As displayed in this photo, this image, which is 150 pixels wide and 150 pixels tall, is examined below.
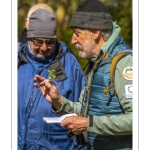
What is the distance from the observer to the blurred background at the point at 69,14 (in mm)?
4707

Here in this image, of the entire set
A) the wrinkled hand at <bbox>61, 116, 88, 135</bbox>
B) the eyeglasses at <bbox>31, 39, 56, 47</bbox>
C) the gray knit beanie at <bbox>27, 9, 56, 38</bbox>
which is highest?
the gray knit beanie at <bbox>27, 9, 56, 38</bbox>

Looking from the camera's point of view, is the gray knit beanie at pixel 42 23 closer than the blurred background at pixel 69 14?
No

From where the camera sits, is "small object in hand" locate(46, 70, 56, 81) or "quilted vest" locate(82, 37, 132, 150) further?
"small object in hand" locate(46, 70, 56, 81)

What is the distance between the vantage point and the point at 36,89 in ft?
15.8

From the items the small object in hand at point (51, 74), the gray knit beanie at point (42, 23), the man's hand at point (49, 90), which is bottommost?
the man's hand at point (49, 90)

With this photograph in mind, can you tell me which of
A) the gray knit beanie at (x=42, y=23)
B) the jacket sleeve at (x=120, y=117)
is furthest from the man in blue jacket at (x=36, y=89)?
the jacket sleeve at (x=120, y=117)

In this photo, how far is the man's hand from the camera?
461 cm

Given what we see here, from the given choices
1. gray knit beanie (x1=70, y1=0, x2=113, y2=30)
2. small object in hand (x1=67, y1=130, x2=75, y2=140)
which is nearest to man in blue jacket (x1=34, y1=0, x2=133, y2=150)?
gray knit beanie (x1=70, y1=0, x2=113, y2=30)

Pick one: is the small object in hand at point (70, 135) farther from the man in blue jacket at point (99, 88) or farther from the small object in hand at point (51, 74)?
the small object in hand at point (51, 74)

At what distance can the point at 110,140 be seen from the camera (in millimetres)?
4547

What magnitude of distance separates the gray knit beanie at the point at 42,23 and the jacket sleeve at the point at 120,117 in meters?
0.66

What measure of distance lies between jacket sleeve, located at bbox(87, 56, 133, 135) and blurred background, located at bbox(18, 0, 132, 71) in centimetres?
29

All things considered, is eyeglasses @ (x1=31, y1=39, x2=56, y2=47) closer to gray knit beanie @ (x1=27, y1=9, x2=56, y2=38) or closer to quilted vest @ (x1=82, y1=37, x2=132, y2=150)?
gray knit beanie @ (x1=27, y1=9, x2=56, y2=38)
